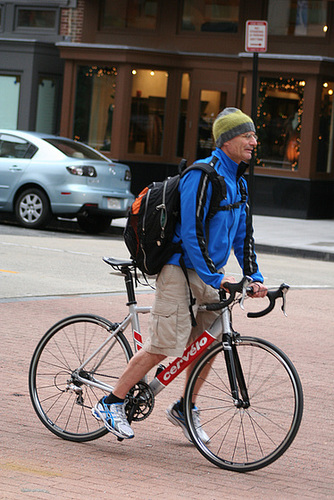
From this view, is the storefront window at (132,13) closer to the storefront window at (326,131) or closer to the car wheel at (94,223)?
the storefront window at (326,131)

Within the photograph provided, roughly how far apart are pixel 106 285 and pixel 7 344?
3355 millimetres

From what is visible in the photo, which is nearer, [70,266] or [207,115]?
[70,266]

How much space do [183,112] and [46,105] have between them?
3.71 metres

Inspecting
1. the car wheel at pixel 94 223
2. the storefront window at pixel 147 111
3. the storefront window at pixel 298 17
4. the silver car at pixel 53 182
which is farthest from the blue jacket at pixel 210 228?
the storefront window at pixel 147 111

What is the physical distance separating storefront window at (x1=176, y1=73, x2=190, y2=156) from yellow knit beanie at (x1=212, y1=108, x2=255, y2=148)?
58.3ft

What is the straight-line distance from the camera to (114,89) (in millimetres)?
22141

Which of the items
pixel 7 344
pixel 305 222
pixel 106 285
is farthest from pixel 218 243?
pixel 305 222

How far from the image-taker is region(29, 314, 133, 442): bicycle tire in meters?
5.05

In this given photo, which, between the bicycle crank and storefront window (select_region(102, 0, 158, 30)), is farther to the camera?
storefront window (select_region(102, 0, 158, 30))

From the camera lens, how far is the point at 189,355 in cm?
480

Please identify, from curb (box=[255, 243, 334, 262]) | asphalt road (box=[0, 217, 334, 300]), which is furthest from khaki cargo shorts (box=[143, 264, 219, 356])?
curb (box=[255, 243, 334, 262])

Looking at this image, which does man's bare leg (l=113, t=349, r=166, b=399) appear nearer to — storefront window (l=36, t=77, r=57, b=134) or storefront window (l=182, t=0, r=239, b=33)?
storefront window (l=182, t=0, r=239, b=33)

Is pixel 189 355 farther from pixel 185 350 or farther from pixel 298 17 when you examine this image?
pixel 298 17

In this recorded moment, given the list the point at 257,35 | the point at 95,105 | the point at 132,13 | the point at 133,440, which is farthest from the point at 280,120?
the point at 133,440
